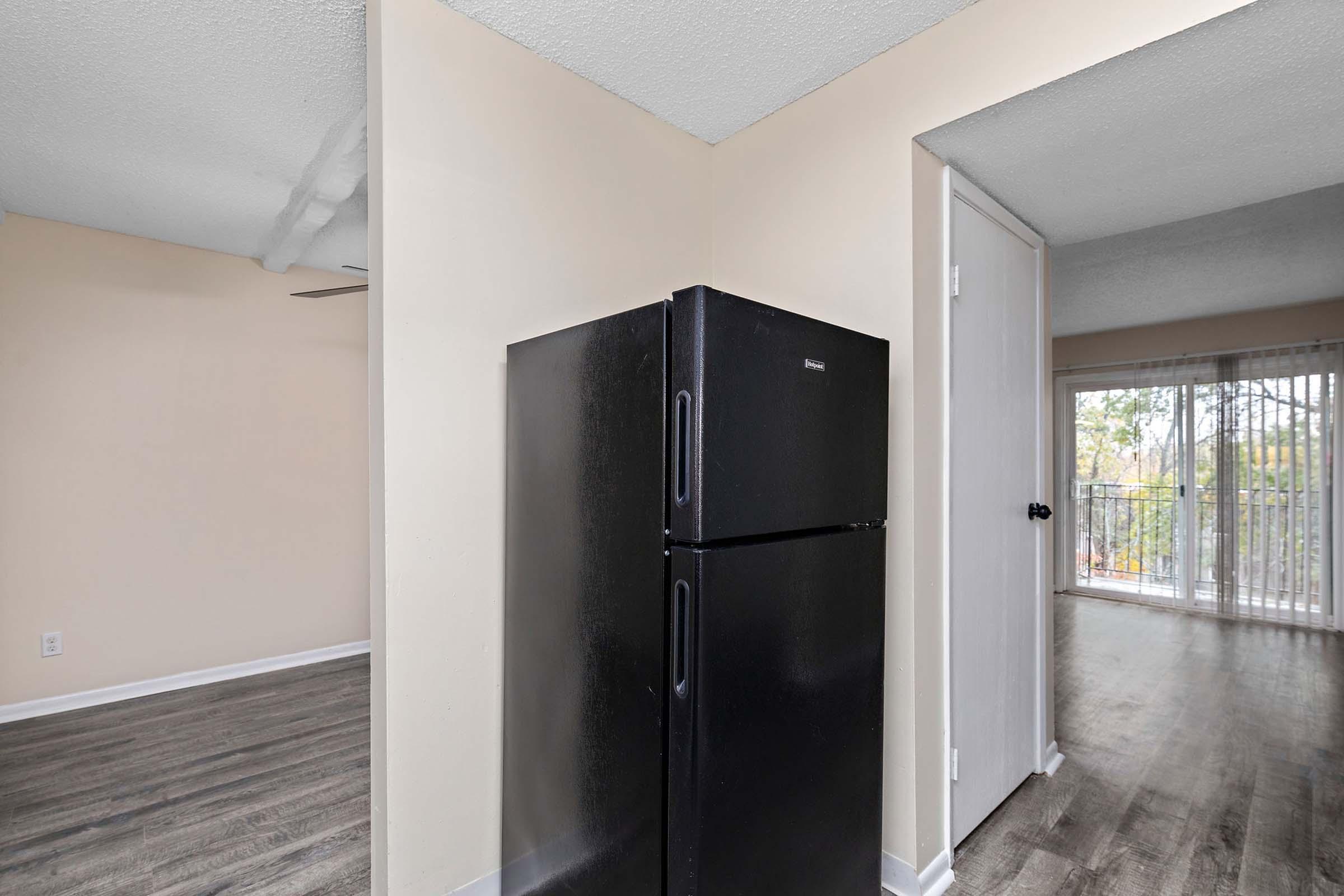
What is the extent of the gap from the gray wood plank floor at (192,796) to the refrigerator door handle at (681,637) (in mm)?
1353

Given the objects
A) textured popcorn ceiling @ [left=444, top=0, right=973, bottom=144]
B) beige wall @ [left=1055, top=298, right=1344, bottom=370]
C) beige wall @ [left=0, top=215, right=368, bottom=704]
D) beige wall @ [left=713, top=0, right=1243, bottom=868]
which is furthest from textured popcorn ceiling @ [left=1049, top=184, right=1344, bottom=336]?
beige wall @ [left=0, top=215, right=368, bottom=704]

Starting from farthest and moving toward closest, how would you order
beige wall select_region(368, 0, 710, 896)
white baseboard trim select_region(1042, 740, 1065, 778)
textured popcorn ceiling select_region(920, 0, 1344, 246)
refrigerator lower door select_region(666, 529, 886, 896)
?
white baseboard trim select_region(1042, 740, 1065, 778) < beige wall select_region(368, 0, 710, 896) < textured popcorn ceiling select_region(920, 0, 1344, 246) < refrigerator lower door select_region(666, 529, 886, 896)

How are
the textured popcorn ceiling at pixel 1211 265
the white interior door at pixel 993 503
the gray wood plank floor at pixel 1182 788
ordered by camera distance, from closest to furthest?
the gray wood plank floor at pixel 1182 788 < the white interior door at pixel 993 503 < the textured popcorn ceiling at pixel 1211 265

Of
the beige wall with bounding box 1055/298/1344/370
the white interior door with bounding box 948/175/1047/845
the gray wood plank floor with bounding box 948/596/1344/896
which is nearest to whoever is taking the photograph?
the gray wood plank floor with bounding box 948/596/1344/896

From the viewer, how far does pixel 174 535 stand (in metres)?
3.53

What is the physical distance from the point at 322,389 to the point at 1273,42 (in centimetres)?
448

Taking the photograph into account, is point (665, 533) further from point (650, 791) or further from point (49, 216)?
point (49, 216)

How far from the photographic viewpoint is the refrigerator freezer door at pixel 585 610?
1.30 meters

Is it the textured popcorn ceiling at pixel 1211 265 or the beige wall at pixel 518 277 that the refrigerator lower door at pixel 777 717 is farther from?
the textured popcorn ceiling at pixel 1211 265

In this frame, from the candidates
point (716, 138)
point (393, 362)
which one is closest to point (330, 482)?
point (393, 362)

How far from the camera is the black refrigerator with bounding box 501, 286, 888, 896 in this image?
1229 millimetres

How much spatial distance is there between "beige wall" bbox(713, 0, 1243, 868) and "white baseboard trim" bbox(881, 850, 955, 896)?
24 mm

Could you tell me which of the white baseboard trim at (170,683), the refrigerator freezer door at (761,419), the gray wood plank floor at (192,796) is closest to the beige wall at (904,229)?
the refrigerator freezer door at (761,419)

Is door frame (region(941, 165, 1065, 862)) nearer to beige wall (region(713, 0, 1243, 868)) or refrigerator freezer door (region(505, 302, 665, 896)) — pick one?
beige wall (region(713, 0, 1243, 868))
